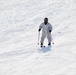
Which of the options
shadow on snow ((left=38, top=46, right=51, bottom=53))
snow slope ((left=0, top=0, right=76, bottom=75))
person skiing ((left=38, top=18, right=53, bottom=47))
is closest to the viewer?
snow slope ((left=0, top=0, right=76, bottom=75))

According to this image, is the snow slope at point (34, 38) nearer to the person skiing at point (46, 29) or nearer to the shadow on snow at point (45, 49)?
the shadow on snow at point (45, 49)

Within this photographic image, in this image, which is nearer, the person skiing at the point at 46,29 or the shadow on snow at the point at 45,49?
the shadow on snow at the point at 45,49

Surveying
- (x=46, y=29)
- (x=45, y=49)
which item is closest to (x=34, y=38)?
(x=46, y=29)

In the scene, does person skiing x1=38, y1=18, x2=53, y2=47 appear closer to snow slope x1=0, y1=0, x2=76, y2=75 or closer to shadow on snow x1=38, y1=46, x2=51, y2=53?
shadow on snow x1=38, y1=46, x2=51, y2=53

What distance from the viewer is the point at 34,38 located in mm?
20703

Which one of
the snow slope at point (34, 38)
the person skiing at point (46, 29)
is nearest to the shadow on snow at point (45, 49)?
the snow slope at point (34, 38)

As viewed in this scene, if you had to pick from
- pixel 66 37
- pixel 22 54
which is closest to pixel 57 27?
pixel 66 37

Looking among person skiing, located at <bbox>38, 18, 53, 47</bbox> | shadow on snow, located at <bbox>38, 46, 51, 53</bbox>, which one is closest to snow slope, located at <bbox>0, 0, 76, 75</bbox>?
shadow on snow, located at <bbox>38, 46, 51, 53</bbox>

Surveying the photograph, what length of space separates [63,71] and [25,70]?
188 cm

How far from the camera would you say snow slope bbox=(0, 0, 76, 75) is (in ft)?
50.2

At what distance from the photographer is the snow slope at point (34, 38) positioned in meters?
15.3

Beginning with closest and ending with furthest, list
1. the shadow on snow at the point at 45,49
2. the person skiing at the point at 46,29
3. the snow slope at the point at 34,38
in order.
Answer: the snow slope at the point at 34,38, the shadow on snow at the point at 45,49, the person skiing at the point at 46,29

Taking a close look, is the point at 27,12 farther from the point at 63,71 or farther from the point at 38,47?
the point at 63,71

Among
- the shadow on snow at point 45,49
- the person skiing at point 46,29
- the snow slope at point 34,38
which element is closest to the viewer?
the snow slope at point 34,38
